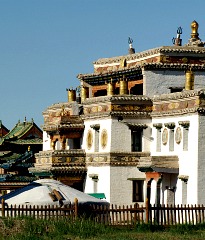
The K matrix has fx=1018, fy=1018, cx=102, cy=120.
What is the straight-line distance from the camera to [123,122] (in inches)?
1988

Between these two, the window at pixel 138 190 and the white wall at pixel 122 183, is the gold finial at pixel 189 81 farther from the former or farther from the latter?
the window at pixel 138 190

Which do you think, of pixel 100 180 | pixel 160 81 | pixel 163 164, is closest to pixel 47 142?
pixel 100 180

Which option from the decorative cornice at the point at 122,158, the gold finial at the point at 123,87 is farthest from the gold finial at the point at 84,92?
the decorative cornice at the point at 122,158

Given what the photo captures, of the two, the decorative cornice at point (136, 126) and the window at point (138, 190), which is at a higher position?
the decorative cornice at point (136, 126)

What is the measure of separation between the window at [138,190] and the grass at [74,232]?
40.1 feet

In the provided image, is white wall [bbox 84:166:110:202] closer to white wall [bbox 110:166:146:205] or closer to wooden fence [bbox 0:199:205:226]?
white wall [bbox 110:166:146:205]

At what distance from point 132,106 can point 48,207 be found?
12.0 m

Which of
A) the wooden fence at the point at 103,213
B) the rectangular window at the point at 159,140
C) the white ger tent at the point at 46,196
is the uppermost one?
the rectangular window at the point at 159,140

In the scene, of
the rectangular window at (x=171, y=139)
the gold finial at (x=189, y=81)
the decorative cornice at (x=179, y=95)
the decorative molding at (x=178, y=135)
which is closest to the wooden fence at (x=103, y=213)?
the decorative cornice at (x=179, y=95)

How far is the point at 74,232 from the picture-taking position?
36125 millimetres

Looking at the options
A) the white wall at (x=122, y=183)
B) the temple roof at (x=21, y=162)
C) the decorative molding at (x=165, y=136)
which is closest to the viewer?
the decorative molding at (x=165, y=136)

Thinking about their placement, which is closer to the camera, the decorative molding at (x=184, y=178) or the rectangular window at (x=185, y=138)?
the decorative molding at (x=184, y=178)

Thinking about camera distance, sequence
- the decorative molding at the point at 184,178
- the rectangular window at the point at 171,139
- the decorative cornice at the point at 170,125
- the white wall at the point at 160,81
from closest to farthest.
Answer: the decorative molding at the point at 184,178
the decorative cornice at the point at 170,125
the rectangular window at the point at 171,139
the white wall at the point at 160,81

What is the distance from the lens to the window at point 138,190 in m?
50.5
